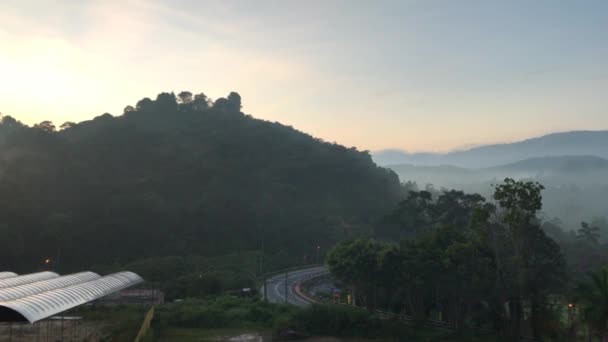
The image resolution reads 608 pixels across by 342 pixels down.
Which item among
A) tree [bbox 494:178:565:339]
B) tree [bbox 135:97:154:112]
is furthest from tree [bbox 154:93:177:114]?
tree [bbox 494:178:565:339]

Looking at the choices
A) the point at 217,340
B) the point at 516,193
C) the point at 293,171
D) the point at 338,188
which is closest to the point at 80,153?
the point at 293,171

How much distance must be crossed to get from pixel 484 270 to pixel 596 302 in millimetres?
14212

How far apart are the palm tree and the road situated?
35.1m

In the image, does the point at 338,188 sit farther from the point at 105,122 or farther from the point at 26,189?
the point at 26,189

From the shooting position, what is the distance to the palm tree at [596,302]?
2894 centimetres

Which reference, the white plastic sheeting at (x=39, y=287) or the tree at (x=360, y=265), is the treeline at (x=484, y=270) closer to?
the tree at (x=360, y=265)

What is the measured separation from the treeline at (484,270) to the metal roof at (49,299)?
2242 cm

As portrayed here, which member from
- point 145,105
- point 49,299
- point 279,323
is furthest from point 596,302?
point 145,105

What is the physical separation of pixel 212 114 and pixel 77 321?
137664 mm

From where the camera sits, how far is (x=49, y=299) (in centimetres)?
3422

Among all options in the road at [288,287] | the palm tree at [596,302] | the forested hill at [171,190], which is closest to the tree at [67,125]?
the forested hill at [171,190]

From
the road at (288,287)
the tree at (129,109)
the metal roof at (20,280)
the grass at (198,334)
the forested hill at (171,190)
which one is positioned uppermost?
the tree at (129,109)

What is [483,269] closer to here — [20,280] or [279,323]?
[279,323]

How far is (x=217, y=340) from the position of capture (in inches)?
1649
